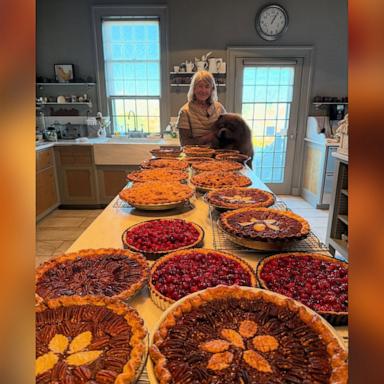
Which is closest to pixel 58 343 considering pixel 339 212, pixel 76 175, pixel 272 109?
pixel 339 212

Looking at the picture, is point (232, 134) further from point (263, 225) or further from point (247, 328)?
point (247, 328)

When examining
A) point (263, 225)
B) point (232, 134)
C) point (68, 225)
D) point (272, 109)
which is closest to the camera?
point (263, 225)

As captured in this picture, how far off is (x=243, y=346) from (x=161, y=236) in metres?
0.61

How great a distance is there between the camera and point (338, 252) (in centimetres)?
302

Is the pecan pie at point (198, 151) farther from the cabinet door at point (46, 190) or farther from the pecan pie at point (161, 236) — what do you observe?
the cabinet door at point (46, 190)

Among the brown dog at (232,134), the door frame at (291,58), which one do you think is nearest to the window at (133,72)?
the door frame at (291,58)

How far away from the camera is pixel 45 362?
70 cm

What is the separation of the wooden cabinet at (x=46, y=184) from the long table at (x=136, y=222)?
2.70 meters

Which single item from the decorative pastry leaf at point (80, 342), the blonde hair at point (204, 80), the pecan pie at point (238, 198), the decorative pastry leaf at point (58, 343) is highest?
the blonde hair at point (204, 80)

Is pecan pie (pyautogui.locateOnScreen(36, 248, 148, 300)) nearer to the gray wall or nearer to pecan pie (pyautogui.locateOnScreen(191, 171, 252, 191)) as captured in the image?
pecan pie (pyautogui.locateOnScreen(191, 171, 252, 191))

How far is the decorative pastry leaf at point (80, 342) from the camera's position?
75cm
